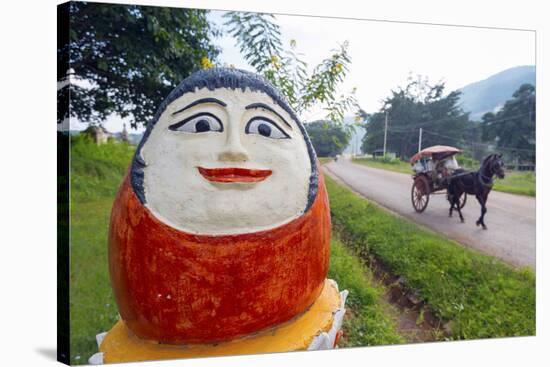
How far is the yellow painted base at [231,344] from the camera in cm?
290

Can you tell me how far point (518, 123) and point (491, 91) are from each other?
0.40 metres

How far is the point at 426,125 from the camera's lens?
4.29m

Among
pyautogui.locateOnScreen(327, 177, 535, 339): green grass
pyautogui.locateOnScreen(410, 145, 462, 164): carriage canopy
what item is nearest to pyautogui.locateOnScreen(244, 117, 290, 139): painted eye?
pyautogui.locateOnScreen(327, 177, 535, 339): green grass

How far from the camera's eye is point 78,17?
3.23 meters

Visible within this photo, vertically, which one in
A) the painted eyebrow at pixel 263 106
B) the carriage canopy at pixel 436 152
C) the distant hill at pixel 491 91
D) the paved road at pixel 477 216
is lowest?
the paved road at pixel 477 216

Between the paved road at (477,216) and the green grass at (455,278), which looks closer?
the green grass at (455,278)

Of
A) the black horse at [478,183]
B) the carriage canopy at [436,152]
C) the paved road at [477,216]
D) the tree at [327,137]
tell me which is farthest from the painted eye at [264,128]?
the black horse at [478,183]

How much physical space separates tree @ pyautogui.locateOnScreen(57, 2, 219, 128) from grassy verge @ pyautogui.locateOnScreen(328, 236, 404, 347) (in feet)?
6.03

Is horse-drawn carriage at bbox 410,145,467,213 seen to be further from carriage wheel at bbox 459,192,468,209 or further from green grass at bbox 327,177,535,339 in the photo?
green grass at bbox 327,177,535,339

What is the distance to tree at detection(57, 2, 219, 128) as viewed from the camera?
3.22 meters

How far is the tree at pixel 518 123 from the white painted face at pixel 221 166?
234 centimetres

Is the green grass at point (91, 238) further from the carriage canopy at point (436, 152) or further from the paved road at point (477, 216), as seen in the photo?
the carriage canopy at point (436, 152)

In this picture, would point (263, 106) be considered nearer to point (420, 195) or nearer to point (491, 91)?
point (420, 195)

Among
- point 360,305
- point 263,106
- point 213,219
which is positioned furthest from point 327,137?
point 213,219
